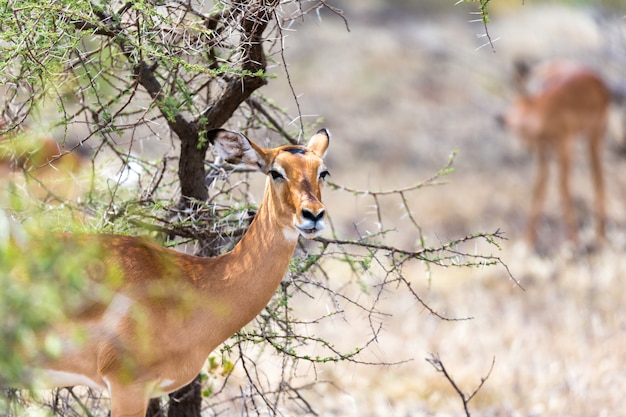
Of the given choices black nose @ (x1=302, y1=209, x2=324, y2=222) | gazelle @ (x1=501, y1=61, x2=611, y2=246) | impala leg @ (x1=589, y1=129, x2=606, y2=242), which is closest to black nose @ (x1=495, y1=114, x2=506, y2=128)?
gazelle @ (x1=501, y1=61, x2=611, y2=246)

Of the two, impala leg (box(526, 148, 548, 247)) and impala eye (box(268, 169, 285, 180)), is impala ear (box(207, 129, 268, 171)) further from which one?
impala leg (box(526, 148, 548, 247))

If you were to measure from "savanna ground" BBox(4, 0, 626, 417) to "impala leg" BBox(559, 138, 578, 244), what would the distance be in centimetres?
29

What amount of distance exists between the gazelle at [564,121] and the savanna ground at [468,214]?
55 centimetres

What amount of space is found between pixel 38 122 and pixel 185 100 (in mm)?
764

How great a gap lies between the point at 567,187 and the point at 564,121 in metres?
1.02

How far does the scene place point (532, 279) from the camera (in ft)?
29.7

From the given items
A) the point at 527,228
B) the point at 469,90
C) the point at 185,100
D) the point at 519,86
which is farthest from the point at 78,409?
the point at 469,90

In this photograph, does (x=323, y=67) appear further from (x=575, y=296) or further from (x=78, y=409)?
(x=78, y=409)

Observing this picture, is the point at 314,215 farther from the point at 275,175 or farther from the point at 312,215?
the point at 275,175

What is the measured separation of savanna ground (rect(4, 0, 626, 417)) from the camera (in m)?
6.39

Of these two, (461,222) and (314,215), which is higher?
(461,222)

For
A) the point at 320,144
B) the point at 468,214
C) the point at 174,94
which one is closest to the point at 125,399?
the point at 320,144

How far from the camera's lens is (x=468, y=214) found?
39.3ft

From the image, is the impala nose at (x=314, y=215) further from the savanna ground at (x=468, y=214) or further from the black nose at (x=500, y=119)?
the black nose at (x=500, y=119)
